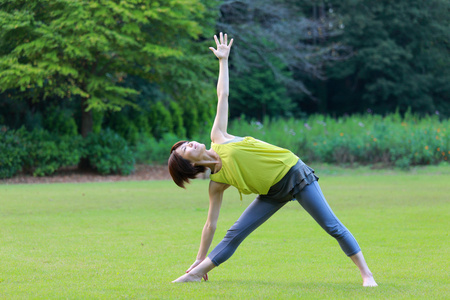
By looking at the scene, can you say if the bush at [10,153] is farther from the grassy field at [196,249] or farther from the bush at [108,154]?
the grassy field at [196,249]

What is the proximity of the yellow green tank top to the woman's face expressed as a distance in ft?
0.54

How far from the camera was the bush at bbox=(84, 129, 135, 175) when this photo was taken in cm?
2031

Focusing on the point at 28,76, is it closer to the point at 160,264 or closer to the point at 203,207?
the point at 203,207

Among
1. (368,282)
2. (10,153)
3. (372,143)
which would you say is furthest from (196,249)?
(372,143)

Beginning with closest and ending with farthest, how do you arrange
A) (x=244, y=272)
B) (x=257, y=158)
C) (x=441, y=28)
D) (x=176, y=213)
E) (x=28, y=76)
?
(x=257, y=158) < (x=244, y=272) < (x=176, y=213) < (x=28, y=76) < (x=441, y=28)

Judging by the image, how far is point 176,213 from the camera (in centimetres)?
1106

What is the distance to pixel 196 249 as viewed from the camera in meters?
7.36

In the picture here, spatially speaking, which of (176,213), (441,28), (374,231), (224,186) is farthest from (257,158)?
(441,28)

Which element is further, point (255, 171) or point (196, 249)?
point (196, 249)

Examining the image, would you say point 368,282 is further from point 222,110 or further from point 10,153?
point 10,153

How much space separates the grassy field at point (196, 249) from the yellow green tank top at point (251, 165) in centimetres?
92

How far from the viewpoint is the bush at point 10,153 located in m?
18.5

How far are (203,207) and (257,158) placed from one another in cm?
719

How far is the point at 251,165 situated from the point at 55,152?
51.2 ft
